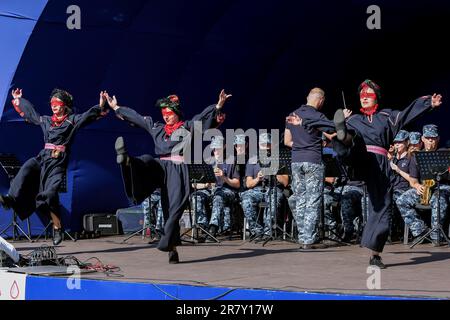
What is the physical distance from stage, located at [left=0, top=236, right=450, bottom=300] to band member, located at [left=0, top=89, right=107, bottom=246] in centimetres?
62

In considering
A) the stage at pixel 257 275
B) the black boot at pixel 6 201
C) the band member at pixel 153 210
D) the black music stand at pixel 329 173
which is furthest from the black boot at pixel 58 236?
the black music stand at pixel 329 173

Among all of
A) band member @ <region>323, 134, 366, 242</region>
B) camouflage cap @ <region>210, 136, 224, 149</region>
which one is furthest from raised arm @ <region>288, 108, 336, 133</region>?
camouflage cap @ <region>210, 136, 224, 149</region>

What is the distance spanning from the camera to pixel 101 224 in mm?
13273

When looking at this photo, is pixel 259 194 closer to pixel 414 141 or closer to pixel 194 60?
pixel 414 141

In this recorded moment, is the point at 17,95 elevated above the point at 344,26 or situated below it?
below

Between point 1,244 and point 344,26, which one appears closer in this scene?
point 1,244

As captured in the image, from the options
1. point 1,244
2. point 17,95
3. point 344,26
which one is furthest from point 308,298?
point 344,26

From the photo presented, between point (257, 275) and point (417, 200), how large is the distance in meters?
3.90

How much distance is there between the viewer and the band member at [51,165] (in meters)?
10.8

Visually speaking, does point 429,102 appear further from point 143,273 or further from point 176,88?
point 176,88

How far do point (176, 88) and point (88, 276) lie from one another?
21.8ft

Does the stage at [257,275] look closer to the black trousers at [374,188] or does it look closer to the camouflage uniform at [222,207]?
the black trousers at [374,188]

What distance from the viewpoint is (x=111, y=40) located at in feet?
41.4

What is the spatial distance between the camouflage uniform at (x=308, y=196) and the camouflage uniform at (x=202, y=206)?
224cm
